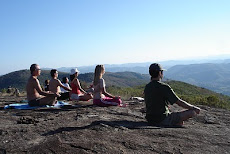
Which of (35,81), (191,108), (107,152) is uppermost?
(35,81)

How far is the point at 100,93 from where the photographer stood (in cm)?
752

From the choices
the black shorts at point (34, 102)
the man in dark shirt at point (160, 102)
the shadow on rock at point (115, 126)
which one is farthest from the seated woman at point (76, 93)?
the man in dark shirt at point (160, 102)

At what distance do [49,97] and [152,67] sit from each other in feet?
13.2

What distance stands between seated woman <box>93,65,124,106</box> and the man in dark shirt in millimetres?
2362

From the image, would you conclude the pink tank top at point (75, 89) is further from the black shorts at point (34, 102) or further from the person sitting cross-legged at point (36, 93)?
the black shorts at point (34, 102)

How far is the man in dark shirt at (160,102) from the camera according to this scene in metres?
4.88

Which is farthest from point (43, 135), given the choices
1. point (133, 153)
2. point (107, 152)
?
point (133, 153)

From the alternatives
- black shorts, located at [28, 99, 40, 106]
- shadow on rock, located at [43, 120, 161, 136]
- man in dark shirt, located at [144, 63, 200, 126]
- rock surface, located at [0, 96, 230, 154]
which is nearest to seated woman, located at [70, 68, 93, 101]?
black shorts, located at [28, 99, 40, 106]

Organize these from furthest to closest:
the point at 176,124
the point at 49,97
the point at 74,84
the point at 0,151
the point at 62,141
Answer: the point at 74,84 < the point at 49,97 < the point at 176,124 < the point at 62,141 < the point at 0,151

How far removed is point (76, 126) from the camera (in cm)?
492

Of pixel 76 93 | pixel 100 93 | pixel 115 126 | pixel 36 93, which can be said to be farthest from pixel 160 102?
pixel 76 93

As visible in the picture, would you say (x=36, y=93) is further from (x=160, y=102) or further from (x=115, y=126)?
(x=160, y=102)

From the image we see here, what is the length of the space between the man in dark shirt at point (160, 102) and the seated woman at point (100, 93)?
236cm

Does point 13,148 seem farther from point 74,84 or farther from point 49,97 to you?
point 74,84
